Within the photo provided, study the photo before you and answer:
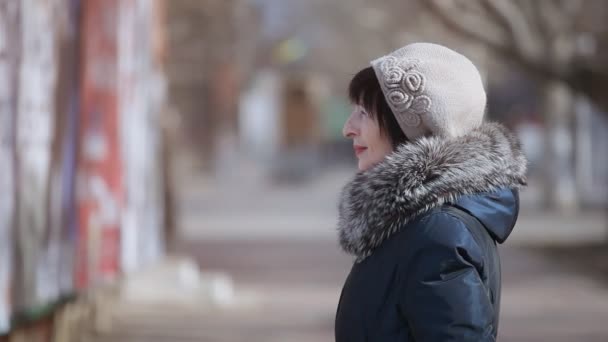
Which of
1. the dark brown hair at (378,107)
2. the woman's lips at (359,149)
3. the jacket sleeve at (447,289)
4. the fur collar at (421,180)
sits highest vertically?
the dark brown hair at (378,107)

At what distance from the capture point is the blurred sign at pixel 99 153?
→ 7574 mm

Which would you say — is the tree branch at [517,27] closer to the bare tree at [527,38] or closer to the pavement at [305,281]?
the bare tree at [527,38]

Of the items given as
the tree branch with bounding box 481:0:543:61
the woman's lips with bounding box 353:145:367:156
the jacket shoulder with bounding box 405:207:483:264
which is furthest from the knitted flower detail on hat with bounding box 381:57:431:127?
the tree branch with bounding box 481:0:543:61

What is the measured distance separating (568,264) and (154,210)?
269 inches

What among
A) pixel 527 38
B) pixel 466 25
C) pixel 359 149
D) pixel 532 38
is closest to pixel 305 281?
pixel 466 25

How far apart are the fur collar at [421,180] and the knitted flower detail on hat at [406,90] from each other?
0.24 feet

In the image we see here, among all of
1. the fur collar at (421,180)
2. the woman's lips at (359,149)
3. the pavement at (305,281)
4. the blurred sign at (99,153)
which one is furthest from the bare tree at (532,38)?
the fur collar at (421,180)

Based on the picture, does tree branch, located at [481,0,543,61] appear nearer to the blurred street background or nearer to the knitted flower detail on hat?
the blurred street background

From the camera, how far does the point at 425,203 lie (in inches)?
96.5

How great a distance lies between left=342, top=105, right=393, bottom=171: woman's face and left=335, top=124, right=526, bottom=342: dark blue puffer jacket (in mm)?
61

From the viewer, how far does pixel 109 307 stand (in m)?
9.63

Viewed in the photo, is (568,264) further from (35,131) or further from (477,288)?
(477,288)

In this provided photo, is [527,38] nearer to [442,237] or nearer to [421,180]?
[421,180]

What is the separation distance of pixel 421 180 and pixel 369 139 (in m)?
0.21
